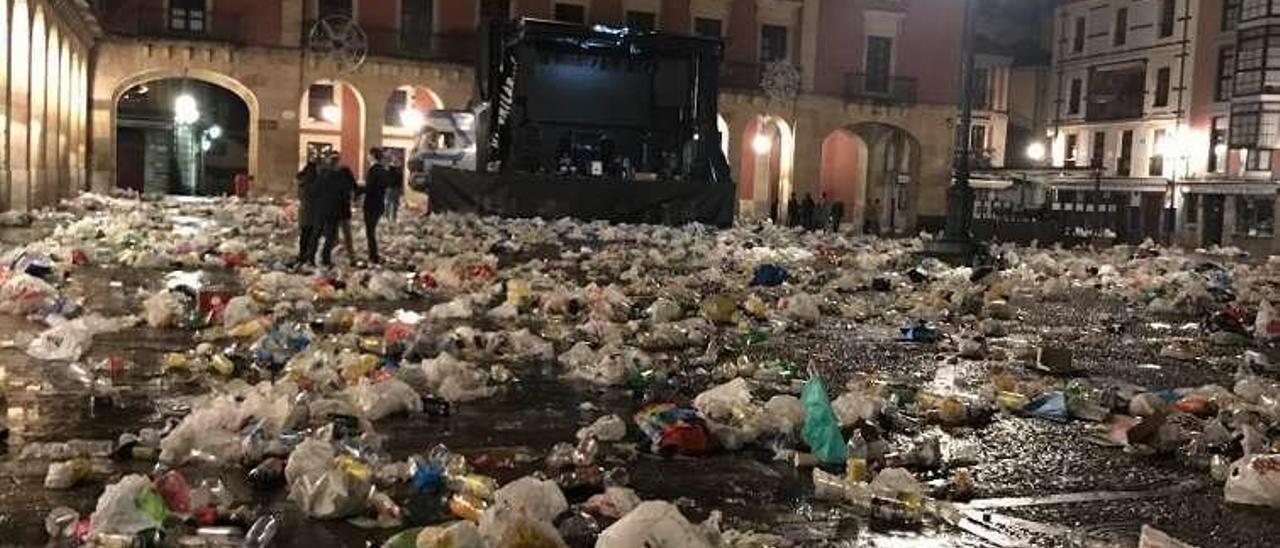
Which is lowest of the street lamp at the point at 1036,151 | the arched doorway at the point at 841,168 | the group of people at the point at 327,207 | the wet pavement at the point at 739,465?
the wet pavement at the point at 739,465

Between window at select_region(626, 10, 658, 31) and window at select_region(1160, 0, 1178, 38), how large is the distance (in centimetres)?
2272

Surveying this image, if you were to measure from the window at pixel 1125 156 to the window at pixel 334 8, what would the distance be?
3329cm

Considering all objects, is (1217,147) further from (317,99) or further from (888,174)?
(317,99)

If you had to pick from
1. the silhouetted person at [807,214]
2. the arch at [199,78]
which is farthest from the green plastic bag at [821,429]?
the arch at [199,78]

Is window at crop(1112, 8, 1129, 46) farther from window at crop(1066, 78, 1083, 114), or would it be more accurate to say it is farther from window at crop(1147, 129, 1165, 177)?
window at crop(1147, 129, 1165, 177)

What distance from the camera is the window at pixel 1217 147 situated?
4909 cm

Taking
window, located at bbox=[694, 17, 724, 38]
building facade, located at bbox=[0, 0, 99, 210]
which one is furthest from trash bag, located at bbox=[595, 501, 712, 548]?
window, located at bbox=[694, 17, 724, 38]

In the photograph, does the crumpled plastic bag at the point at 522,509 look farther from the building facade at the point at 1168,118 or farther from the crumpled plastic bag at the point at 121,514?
the building facade at the point at 1168,118

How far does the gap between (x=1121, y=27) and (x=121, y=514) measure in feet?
189

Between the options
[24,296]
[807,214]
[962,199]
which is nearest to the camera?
[24,296]

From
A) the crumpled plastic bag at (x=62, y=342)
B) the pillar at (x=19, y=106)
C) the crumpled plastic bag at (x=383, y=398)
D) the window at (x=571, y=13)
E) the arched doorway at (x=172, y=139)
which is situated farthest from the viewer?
the arched doorway at (x=172, y=139)

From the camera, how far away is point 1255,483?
15.9ft

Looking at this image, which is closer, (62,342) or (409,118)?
(62,342)

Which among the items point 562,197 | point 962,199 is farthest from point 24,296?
point 562,197
